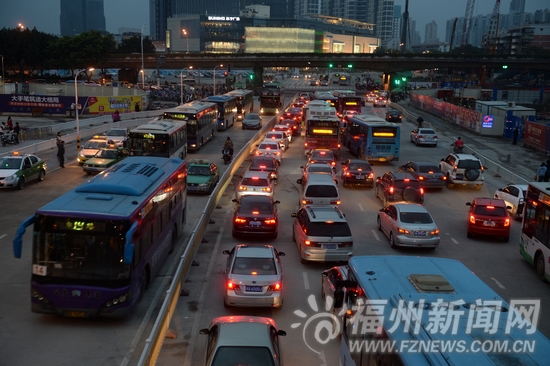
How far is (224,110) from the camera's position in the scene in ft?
188

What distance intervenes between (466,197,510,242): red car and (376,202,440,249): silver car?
8.06 feet

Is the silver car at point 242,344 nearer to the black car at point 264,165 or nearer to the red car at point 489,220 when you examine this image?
the red car at point 489,220

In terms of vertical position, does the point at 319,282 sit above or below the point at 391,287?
below

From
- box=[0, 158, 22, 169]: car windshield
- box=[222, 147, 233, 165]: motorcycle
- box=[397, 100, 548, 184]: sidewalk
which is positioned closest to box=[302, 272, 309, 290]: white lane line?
box=[0, 158, 22, 169]: car windshield

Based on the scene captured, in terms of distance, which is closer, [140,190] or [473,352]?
[473,352]

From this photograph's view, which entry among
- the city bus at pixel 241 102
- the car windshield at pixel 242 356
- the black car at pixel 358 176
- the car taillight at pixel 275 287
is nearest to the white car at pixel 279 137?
the black car at pixel 358 176

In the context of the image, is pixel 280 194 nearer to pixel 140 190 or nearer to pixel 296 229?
pixel 296 229

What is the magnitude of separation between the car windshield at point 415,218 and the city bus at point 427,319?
34.2ft

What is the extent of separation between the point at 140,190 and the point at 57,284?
3344 mm

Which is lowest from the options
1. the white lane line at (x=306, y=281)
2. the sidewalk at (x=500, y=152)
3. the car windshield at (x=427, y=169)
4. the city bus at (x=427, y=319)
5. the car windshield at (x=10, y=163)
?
the sidewalk at (x=500, y=152)

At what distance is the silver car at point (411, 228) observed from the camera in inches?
802

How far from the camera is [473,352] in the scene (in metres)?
7.02

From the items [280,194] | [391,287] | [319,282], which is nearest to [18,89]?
[280,194]

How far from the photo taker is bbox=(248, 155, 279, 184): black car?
3121 centimetres
